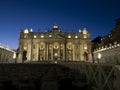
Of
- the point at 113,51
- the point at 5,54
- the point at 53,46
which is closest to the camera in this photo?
the point at 113,51

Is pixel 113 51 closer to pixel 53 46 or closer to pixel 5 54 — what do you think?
pixel 53 46

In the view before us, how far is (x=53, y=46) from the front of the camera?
3669 inches

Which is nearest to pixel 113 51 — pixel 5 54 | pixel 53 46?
pixel 53 46

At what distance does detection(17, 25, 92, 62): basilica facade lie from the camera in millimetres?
92375

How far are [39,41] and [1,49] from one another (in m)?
32.0

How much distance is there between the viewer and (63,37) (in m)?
93.9

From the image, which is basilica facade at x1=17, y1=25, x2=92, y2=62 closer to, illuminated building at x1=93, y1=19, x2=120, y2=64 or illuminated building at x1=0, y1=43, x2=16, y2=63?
illuminated building at x1=0, y1=43, x2=16, y2=63

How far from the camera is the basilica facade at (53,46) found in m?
92.4

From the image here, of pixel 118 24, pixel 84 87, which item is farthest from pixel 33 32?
pixel 84 87

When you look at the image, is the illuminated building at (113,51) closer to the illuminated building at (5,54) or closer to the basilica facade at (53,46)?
the basilica facade at (53,46)

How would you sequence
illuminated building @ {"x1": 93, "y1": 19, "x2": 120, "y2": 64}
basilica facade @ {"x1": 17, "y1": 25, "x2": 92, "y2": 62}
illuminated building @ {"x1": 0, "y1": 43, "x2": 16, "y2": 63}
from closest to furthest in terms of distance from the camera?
illuminated building @ {"x1": 93, "y1": 19, "x2": 120, "y2": 64}, illuminated building @ {"x1": 0, "y1": 43, "x2": 16, "y2": 63}, basilica facade @ {"x1": 17, "y1": 25, "x2": 92, "y2": 62}

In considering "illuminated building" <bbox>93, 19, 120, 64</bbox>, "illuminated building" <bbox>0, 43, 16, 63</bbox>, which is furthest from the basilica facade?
"illuminated building" <bbox>93, 19, 120, 64</bbox>

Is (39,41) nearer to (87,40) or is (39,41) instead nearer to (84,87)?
(87,40)

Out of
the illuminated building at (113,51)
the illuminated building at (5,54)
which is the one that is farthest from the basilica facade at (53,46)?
the illuminated building at (113,51)
